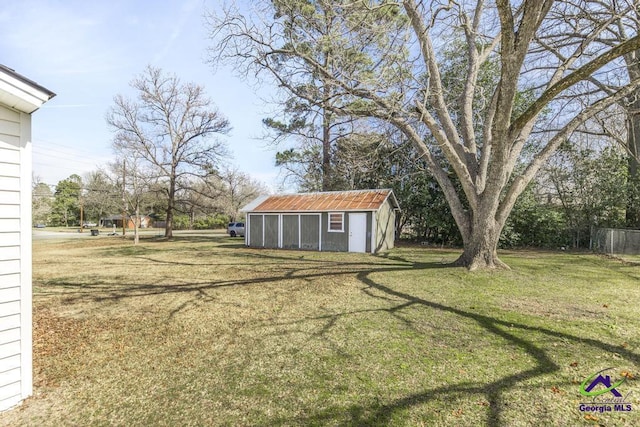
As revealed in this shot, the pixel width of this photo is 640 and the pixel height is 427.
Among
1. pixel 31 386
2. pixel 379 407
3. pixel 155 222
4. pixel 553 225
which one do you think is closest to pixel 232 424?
pixel 379 407

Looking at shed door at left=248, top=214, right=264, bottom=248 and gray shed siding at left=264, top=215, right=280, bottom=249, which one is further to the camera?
shed door at left=248, top=214, right=264, bottom=248

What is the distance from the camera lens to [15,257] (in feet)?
8.97

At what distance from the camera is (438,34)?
8.60 meters

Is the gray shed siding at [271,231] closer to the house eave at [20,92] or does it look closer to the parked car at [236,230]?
the parked car at [236,230]

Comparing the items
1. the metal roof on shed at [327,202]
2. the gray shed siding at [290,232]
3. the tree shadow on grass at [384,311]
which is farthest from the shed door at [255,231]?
the tree shadow on grass at [384,311]

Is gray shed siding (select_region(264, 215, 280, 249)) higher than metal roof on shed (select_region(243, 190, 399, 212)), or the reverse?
metal roof on shed (select_region(243, 190, 399, 212))

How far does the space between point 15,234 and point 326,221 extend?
13.3 meters

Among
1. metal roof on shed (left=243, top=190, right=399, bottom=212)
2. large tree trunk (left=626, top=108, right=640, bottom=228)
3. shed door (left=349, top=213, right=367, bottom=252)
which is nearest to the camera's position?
shed door (left=349, top=213, right=367, bottom=252)

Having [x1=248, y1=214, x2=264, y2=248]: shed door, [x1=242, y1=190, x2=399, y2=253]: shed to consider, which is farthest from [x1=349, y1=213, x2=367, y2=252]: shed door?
[x1=248, y1=214, x2=264, y2=248]: shed door

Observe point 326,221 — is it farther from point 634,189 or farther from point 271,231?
point 634,189

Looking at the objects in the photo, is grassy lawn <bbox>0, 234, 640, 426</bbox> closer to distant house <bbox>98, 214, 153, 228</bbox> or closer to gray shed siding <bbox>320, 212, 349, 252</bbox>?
gray shed siding <bbox>320, 212, 349, 252</bbox>

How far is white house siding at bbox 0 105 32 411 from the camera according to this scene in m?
2.68

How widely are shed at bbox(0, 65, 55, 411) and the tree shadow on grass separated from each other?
2375 millimetres

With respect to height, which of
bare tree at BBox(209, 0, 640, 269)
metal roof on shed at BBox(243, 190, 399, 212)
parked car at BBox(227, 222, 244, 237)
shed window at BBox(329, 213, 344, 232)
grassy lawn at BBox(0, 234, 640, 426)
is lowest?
grassy lawn at BBox(0, 234, 640, 426)
